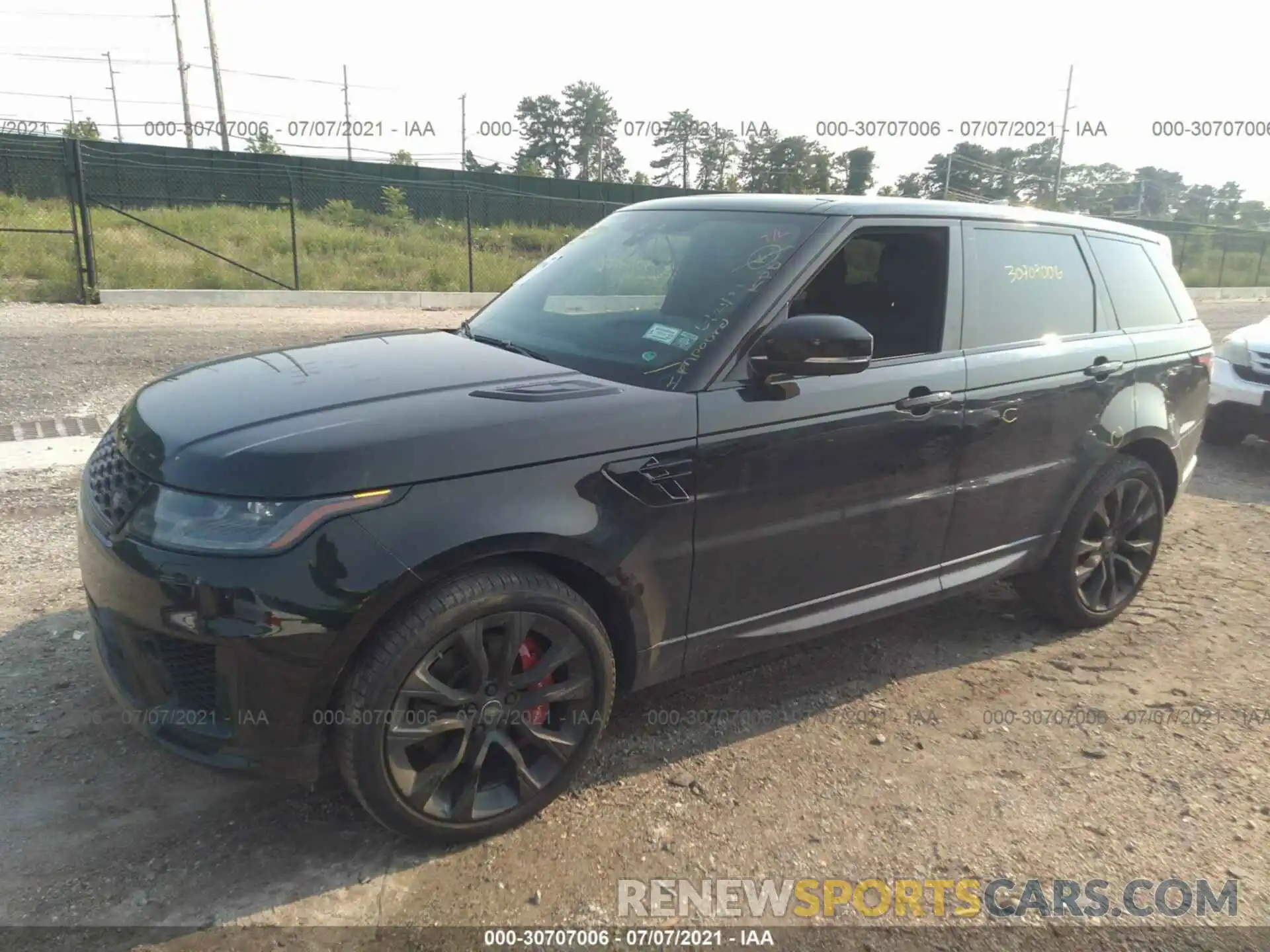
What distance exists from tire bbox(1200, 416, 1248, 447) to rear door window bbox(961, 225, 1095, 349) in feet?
15.5

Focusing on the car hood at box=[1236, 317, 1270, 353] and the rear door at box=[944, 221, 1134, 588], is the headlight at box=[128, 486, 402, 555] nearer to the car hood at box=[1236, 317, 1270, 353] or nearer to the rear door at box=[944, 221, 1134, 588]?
the rear door at box=[944, 221, 1134, 588]

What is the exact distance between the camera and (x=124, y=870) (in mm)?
2439

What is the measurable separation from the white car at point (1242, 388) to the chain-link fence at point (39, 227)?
14051mm

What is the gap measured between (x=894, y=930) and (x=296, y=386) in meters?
2.35

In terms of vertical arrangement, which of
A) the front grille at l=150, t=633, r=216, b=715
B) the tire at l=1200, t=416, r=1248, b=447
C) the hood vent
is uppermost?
the hood vent

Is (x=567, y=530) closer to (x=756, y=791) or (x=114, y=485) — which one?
(x=756, y=791)

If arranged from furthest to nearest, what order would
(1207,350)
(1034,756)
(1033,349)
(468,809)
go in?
(1207,350) → (1033,349) → (1034,756) → (468,809)

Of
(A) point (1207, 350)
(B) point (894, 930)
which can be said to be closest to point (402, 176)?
(A) point (1207, 350)

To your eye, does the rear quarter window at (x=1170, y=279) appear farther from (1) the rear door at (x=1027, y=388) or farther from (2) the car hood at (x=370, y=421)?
(2) the car hood at (x=370, y=421)

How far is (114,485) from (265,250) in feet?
59.4

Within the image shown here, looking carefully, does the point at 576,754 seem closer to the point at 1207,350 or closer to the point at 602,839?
the point at 602,839

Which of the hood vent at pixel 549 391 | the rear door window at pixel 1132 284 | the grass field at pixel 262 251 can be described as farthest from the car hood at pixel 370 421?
the grass field at pixel 262 251

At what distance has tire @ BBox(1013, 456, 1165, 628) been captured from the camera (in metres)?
4.08

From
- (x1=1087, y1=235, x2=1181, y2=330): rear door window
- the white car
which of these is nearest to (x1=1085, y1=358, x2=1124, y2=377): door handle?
(x1=1087, y1=235, x2=1181, y2=330): rear door window
